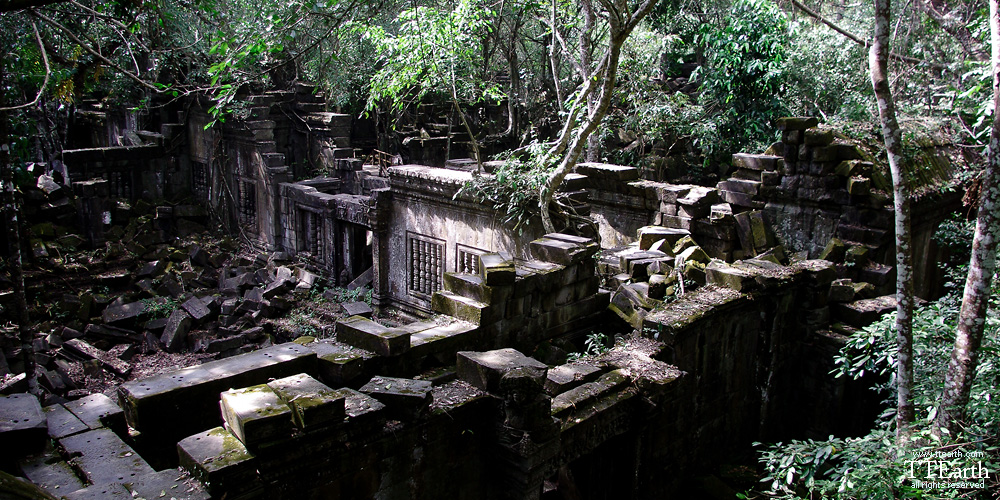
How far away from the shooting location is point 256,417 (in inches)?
164

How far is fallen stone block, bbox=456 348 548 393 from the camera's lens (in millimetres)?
5512

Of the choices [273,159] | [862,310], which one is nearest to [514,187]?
[862,310]

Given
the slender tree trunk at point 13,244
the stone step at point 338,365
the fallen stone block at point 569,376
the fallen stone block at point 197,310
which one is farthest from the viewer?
the fallen stone block at point 197,310

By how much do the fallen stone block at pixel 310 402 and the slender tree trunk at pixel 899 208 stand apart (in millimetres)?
4464

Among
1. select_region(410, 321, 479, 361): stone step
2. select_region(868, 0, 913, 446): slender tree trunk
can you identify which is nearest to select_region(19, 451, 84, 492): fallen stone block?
select_region(410, 321, 479, 361): stone step

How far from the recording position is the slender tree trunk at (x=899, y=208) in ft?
18.3

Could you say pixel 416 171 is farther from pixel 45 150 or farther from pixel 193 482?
pixel 45 150

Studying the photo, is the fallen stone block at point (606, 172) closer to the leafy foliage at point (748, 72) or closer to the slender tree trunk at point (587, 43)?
the slender tree trunk at point (587, 43)

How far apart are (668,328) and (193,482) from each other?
4697 millimetres

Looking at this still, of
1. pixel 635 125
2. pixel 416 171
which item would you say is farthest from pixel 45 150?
pixel 635 125

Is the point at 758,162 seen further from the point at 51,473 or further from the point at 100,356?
the point at 100,356

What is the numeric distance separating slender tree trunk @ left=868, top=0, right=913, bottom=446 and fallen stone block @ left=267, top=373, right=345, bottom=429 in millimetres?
4464

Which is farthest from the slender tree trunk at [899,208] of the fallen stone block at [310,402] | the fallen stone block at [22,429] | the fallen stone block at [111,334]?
the fallen stone block at [111,334]

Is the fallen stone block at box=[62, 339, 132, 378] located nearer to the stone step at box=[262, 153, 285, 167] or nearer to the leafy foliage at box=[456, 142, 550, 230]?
the leafy foliage at box=[456, 142, 550, 230]
